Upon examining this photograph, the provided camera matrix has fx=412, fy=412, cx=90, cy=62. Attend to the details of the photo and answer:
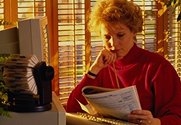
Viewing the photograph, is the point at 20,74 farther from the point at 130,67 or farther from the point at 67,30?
the point at 67,30

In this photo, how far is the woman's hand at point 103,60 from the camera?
1943mm

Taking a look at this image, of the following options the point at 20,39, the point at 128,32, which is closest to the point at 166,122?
the point at 128,32

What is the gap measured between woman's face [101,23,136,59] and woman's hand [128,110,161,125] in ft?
1.46

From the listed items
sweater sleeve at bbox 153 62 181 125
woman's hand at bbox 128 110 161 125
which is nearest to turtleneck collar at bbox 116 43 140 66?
sweater sleeve at bbox 153 62 181 125

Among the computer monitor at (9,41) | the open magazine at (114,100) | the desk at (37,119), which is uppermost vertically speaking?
the computer monitor at (9,41)

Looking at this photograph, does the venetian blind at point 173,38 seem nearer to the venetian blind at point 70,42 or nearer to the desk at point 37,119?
the venetian blind at point 70,42

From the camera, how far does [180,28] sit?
305 cm

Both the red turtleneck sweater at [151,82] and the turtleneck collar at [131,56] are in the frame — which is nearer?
the red turtleneck sweater at [151,82]

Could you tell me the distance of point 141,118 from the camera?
1.51m

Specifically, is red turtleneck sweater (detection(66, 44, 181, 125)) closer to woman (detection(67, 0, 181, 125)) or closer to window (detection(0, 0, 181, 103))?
woman (detection(67, 0, 181, 125))

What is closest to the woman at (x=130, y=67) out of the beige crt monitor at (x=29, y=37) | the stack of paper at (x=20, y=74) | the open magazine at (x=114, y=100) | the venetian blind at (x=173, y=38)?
the open magazine at (x=114, y=100)

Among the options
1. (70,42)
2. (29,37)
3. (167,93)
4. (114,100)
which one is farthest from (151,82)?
(70,42)

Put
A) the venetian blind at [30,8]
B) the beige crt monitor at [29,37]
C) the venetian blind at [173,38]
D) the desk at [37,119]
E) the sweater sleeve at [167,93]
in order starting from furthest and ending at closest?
the venetian blind at [173,38], the venetian blind at [30,8], the sweater sleeve at [167,93], the beige crt monitor at [29,37], the desk at [37,119]

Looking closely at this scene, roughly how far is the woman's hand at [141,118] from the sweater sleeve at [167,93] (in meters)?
0.14
